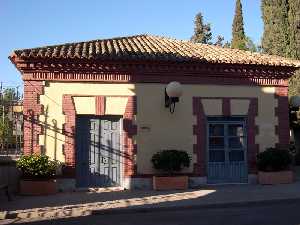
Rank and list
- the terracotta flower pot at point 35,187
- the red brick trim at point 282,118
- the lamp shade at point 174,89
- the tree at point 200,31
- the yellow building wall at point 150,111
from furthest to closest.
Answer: the tree at point 200,31
the red brick trim at point 282,118
the yellow building wall at point 150,111
the lamp shade at point 174,89
the terracotta flower pot at point 35,187

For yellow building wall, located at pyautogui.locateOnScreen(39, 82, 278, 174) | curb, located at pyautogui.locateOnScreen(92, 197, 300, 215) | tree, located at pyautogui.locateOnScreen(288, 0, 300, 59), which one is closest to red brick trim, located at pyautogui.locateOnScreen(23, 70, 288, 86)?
yellow building wall, located at pyautogui.locateOnScreen(39, 82, 278, 174)

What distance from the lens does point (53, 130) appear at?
13.6m

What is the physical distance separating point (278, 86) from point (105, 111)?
5.74 meters

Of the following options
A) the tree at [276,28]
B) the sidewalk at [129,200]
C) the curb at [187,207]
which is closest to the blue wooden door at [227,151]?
the sidewalk at [129,200]

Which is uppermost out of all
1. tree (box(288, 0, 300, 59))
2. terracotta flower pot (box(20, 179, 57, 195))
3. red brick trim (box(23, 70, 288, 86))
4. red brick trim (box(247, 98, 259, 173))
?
tree (box(288, 0, 300, 59))

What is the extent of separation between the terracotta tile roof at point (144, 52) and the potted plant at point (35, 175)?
9.71ft

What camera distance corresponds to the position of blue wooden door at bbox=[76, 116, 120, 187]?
13.7 metres

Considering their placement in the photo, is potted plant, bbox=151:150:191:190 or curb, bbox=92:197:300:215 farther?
potted plant, bbox=151:150:191:190

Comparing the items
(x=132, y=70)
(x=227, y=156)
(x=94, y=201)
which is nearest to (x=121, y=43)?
(x=132, y=70)

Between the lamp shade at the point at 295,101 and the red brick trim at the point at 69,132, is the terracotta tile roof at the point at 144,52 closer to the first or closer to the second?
the red brick trim at the point at 69,132

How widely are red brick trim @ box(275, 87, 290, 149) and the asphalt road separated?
486 cm

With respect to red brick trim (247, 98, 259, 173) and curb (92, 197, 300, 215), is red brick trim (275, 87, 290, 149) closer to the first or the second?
red brick trim (247, 98, 259, 173)

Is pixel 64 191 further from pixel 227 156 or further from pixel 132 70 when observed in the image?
pixel 227 156

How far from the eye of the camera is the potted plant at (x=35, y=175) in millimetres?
12602
